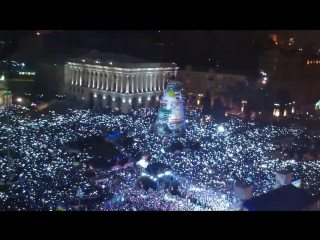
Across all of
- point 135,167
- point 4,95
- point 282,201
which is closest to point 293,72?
point 135,167

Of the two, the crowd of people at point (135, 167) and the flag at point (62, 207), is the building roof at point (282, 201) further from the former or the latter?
the flag at point (62, 207)

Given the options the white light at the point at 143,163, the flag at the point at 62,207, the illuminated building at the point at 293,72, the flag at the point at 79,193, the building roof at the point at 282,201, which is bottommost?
the flag at the point at 62,207

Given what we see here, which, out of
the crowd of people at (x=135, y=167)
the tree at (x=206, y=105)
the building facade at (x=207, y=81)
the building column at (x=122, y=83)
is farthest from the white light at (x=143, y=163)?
the building facade at (x=207, y=81)

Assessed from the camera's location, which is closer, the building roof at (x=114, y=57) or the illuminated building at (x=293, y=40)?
the illuminated building at (x=293, y=40)

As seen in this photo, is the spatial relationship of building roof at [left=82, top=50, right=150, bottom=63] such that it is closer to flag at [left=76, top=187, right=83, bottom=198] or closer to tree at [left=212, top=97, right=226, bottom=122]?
tree at [left=212, top=97, right=226, bottom=122]

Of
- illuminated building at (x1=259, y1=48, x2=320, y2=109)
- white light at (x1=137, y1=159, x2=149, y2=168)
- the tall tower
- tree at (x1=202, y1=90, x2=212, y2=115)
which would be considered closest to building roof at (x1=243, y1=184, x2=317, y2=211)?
white light at (x1=137, y1=159, x2=149, y2=168)
